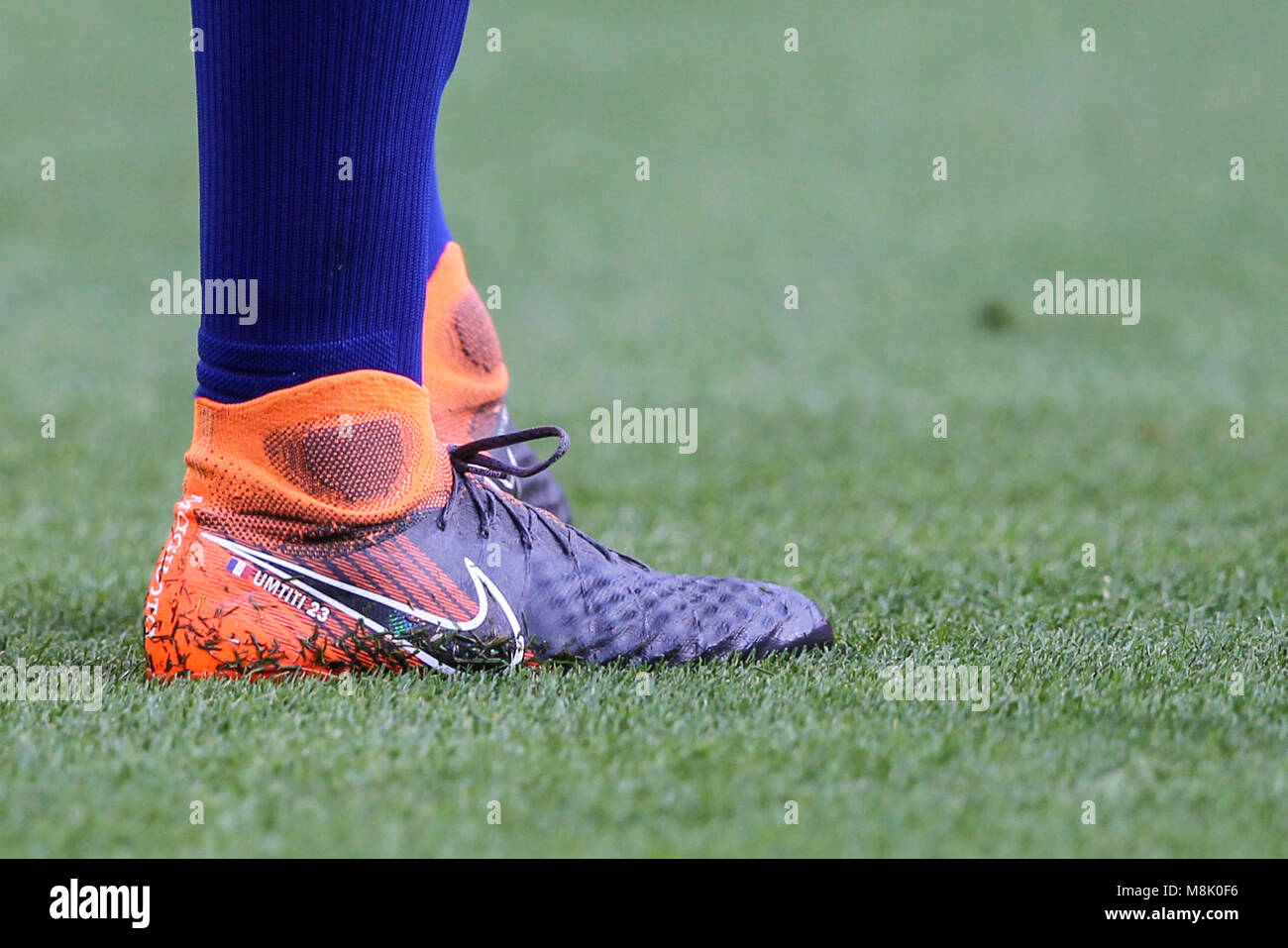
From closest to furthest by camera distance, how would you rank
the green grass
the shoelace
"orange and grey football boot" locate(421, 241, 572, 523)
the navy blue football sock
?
the green grass < the navy blue football sock < the shoelace < "orange and grey football boot" locate(421, 241, 572, 523)

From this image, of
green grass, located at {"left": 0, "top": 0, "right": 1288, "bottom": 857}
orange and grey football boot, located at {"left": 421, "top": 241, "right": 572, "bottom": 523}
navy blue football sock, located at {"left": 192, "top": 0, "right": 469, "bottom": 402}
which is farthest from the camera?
orange and grey football boot, located at {"left": 421, "top": 241, "right": 572, "bottom": 523}

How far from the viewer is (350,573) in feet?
3.97

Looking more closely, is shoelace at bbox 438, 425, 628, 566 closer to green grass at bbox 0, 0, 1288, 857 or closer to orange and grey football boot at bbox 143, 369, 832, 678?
orange and grey football boot at bbox 143, 369, 832, 678

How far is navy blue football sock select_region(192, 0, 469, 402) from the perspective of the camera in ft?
3.68

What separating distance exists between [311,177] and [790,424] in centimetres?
178

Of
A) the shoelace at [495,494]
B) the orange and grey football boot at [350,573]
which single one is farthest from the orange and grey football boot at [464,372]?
the orange and grey football boot at [350,573]

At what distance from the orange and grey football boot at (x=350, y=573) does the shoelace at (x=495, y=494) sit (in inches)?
0.9

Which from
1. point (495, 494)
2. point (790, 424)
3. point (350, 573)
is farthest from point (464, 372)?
point (790, 424)

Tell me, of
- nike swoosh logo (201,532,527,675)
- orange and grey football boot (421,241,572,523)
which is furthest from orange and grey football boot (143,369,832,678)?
orange and grey football boot (421,241,572,523)

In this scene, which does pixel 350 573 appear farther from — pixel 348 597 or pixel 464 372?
pixel 464 372

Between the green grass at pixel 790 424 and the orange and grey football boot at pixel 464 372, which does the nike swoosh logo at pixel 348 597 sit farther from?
the orange and grey football boot at pixel 464 372

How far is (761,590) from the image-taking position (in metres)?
1.31

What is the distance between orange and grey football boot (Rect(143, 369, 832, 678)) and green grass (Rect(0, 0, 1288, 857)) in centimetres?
6
